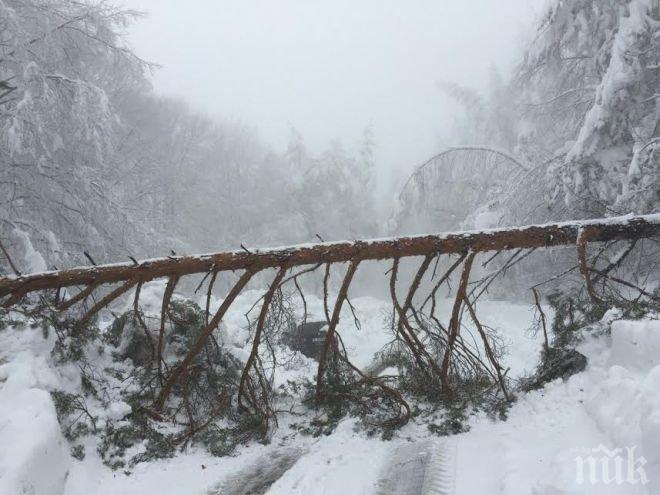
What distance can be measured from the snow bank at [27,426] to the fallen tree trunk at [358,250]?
1.28 metres

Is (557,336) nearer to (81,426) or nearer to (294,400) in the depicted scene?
(294,400)

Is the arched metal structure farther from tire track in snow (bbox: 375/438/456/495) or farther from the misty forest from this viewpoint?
tire track in snow (bbox: 375/438/456/495)

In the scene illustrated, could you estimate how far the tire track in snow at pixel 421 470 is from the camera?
152 inches

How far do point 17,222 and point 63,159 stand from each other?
2.19 meters

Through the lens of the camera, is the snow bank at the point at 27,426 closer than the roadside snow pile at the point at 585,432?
No

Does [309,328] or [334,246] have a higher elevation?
[334,246]

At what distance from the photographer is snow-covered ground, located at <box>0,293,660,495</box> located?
3260 millimetres

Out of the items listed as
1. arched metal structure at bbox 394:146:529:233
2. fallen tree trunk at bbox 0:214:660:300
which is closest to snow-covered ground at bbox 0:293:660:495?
fallen tree trunk at bbox 0:214:660:300

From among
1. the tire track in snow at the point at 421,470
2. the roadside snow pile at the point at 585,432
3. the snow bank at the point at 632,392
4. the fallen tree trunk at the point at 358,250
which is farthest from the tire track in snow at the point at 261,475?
the snow bank at the point at 632,392

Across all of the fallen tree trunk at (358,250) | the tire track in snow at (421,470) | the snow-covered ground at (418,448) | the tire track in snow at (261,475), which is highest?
the fallen tree trunk at (358,250)

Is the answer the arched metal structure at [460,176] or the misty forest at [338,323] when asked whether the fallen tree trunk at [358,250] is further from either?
the arched metal structure at [460,176]

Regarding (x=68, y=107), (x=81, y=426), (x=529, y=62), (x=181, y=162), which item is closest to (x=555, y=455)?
(x=81, y=426)

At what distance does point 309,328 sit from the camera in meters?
14.4

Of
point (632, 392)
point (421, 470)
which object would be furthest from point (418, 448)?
point (632, 392)
